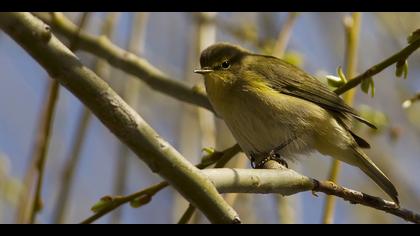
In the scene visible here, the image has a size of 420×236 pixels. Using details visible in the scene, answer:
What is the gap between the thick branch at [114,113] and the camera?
4.83ft

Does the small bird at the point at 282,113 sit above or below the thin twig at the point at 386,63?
above

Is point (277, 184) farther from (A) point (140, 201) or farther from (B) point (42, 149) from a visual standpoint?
(B) point (42, 149)

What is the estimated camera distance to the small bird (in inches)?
143

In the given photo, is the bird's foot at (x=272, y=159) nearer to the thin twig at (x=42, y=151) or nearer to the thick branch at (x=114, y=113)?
the thin twig at (x=42, y=151)

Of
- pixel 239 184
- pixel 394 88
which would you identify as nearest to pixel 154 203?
pixel 394 88

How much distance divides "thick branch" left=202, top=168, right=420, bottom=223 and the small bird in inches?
42.9

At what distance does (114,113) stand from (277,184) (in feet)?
2.42

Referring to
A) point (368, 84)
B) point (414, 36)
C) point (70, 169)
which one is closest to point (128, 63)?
point (70, 169)

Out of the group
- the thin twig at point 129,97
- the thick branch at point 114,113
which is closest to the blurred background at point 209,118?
the thin twig at point 129,97

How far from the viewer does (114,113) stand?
4.87 feet

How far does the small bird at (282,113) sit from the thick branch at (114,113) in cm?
186
